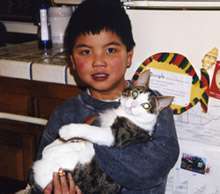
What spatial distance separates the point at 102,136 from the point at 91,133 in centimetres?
3

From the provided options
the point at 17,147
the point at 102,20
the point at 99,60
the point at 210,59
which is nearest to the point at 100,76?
the point at 99,60

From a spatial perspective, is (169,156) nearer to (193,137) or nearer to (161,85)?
(193,137)

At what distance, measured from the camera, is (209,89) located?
3.30 feet

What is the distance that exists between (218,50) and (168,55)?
0.13m

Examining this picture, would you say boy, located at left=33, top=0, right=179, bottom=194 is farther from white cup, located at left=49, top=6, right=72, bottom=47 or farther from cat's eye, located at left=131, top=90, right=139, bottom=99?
white cup, located at left=49, top=6, right=72, bottom=47

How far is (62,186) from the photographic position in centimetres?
102

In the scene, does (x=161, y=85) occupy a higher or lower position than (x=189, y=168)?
higher

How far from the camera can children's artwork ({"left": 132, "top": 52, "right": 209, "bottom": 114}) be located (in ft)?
3.33

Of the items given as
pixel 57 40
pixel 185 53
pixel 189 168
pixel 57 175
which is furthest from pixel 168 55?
pixel 57 40

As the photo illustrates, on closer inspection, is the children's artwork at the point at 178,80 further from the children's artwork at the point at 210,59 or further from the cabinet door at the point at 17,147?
the cabinet door at the point at 17,147

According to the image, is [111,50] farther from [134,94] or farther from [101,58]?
[134,94]

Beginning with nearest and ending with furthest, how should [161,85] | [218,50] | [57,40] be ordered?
[218,50]
[161,85]
[57,40]

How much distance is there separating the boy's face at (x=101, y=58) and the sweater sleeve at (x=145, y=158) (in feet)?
0.55

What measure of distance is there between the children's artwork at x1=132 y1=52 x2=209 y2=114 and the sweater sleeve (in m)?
0.05
